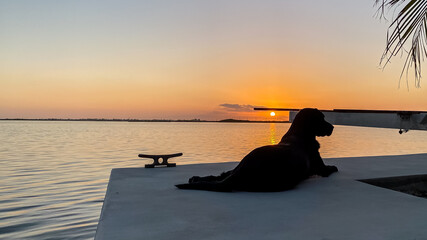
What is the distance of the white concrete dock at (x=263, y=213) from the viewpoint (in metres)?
2.56

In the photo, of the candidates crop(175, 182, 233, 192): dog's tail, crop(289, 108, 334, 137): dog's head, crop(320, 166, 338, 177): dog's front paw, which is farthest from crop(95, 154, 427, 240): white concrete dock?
crop(289, 108, 334, 137): dog's head

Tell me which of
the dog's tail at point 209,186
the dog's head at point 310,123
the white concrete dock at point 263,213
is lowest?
the white concrete dock at point 263,213

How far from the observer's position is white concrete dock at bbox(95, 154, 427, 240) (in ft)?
8.41

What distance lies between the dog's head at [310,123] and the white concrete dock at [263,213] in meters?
0.77

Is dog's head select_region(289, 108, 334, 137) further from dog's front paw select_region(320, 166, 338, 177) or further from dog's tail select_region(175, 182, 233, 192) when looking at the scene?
dog's tail select_region(175, 182, 233, 192)

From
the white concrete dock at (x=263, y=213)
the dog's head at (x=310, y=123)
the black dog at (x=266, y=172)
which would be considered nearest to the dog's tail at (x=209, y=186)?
the black dog at (x=266, y=172)

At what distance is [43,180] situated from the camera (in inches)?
398

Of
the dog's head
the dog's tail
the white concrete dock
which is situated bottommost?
the white concrete dock

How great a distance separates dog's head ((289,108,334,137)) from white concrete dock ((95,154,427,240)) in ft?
2.52

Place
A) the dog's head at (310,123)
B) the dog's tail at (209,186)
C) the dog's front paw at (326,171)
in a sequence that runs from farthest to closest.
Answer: the dog's front paw at (326,171) < the dog's head at (310,123) < the dog's tail at (209,186)

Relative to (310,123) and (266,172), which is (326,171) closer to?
(310,123)

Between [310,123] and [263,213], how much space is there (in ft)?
8.17

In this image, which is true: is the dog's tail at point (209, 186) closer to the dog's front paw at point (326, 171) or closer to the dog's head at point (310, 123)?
the dog's head at point (310, 123)

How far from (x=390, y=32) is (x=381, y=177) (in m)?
2.94
